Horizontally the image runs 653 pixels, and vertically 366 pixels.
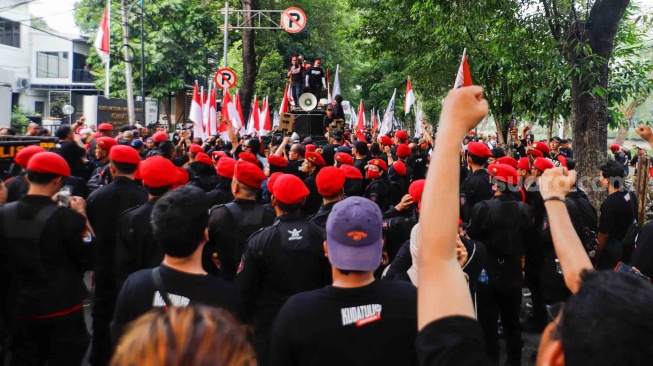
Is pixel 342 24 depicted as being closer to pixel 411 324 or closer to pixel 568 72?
pixel 568 72

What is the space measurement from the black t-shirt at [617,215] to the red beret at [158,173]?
14.3 feet

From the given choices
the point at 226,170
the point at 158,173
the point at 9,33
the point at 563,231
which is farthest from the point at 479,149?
the point at 9,33

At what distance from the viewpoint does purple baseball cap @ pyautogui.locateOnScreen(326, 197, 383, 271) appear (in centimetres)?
267

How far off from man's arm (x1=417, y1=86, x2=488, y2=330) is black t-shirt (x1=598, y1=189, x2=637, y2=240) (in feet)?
18.1

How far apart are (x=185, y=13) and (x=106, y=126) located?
2500 cm

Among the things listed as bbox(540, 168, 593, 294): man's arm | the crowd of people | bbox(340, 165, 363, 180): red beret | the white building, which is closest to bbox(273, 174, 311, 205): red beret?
the crowd of people

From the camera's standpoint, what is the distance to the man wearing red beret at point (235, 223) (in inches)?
198

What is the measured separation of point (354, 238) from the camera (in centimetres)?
271

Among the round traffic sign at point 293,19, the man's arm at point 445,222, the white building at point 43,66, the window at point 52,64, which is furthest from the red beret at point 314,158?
the window at point 52,64

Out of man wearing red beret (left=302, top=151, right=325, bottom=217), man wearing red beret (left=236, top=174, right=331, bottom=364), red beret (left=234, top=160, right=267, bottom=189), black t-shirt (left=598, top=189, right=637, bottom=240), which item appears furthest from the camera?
man wearing red beret (left=302, top=151, right=325, bottom=217)

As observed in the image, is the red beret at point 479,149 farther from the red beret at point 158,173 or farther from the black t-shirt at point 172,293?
the black t-shirt at point 172,293

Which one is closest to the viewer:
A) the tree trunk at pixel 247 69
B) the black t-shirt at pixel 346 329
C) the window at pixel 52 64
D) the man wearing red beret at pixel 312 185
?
the black t-shirt at pixel 346 329

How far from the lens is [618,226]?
6488mm

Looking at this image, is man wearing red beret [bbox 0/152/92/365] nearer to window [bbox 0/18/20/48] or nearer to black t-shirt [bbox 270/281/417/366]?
black t-shirt [bbox 270/281/417/366]
